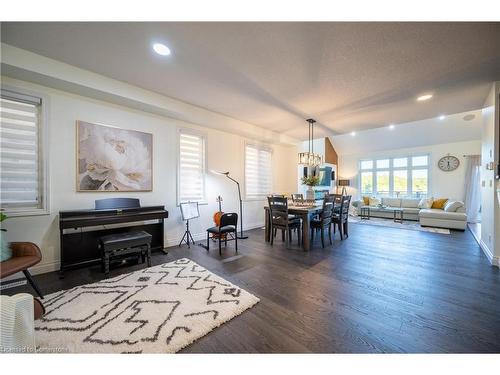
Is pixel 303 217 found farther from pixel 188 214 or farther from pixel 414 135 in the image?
pixel 414 135

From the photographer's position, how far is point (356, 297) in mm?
2055

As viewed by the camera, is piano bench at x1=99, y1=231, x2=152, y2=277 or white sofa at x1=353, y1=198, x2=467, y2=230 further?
white sofa at x1=353, y1=198, x2=467, y2=230

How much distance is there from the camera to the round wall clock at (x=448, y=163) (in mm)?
6543

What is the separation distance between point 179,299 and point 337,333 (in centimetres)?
149

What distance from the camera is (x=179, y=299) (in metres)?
2.01

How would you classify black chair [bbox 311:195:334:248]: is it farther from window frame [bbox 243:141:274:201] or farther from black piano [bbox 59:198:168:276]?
black piano [bbox 59:198:168:276]

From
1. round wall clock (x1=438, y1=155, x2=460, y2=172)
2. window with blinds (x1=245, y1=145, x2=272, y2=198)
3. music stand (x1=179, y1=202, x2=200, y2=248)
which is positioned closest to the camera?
music stand (x1=179, y1=202, x2=200, y2=248)

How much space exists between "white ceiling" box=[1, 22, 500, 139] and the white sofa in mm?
3003

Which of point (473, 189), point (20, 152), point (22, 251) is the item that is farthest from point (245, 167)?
point (473, 189)

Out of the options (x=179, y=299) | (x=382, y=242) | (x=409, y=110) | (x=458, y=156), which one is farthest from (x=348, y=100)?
(x=458, y=156)

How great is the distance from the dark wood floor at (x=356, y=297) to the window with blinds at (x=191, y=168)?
1170 mm

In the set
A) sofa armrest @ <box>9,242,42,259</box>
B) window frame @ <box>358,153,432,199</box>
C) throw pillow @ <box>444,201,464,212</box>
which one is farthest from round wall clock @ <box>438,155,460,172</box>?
sofa armrest @ <box>9,242,42,259</box>

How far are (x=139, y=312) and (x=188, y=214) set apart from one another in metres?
2.12

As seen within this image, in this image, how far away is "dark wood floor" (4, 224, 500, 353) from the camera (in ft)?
4.77
